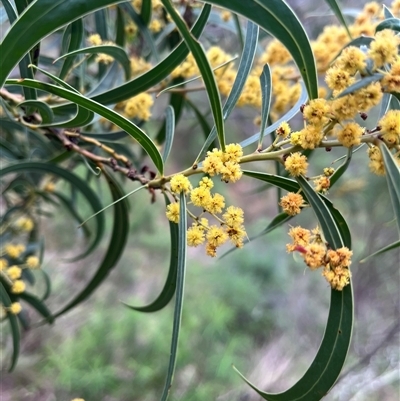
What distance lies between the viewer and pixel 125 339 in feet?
5.90

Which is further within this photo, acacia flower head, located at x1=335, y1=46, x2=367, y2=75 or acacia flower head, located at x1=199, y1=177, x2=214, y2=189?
acacia flower head, located at x1=199, y1=177, x2=214, y2=189

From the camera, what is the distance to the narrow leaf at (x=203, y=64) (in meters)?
0.34

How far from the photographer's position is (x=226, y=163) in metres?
0.44

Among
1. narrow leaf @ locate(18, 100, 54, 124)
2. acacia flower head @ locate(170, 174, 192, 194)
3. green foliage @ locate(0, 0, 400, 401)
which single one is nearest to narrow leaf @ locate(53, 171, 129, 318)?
green foliage @ locate(0, 0, 400, 401)

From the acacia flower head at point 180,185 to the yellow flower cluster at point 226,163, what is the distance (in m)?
0.03

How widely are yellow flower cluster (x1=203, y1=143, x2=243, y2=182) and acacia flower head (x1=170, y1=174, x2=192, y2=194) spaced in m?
0.03

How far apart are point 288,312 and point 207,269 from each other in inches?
22.3

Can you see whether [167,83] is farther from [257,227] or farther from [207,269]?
[257,227]

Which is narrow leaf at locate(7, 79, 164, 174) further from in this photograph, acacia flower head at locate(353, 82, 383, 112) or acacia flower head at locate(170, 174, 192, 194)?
acacia flower head at locate(353, 82, 383, 112)

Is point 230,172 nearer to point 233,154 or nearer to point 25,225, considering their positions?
point 233,154

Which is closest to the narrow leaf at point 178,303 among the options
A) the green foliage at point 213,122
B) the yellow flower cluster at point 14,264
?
the green foliage at point 213,122

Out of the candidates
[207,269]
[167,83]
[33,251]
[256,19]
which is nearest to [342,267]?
[256,19]

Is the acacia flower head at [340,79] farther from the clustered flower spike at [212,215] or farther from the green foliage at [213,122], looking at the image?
the clustered flower spike at [212,215]

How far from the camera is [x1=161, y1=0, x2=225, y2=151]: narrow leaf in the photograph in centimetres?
34
